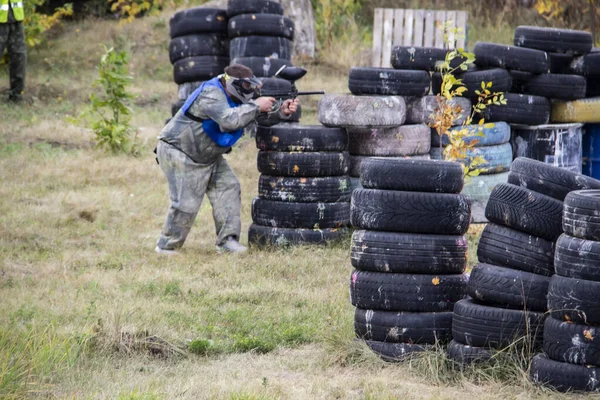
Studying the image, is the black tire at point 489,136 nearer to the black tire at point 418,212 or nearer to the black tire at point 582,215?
the black tire at point 418,212

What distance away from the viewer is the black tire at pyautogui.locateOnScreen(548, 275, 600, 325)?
4.44m

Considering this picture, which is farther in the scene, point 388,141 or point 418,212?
point 388,141

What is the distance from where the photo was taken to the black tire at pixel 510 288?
16.1 feet

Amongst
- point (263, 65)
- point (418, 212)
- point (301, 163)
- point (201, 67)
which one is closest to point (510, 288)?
point (418, 212)

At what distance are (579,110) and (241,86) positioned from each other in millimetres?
3800

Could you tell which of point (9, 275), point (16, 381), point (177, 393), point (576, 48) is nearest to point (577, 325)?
point (177, 393)

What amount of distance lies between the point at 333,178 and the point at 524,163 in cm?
342

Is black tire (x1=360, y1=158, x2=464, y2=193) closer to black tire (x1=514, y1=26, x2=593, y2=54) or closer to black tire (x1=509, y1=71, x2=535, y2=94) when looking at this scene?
black tire (x1=509, y1=71, x2=535, y2=94)

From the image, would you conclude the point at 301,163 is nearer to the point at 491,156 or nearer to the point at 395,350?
the point at 491,156

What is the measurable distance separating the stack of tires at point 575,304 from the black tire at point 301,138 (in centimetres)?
388

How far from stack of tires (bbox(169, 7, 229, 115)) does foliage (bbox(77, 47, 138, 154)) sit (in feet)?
2.49

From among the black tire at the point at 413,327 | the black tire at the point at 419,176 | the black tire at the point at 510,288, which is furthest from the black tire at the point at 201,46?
the black tire at the point at 510,288

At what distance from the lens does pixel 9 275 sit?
7.46 m

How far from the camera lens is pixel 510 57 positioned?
9.30 meters
